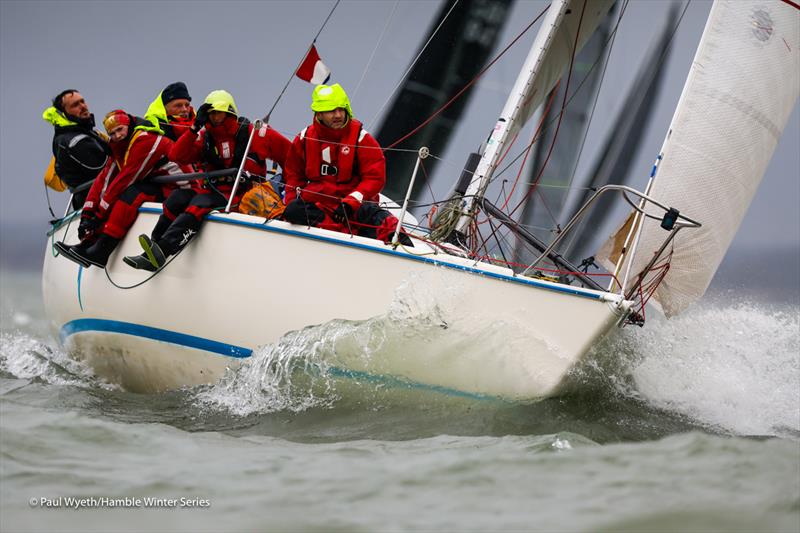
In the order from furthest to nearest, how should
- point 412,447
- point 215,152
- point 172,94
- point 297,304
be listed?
1. point 172,94
2. point 215,152
3. point 297,304
4. point 412,447

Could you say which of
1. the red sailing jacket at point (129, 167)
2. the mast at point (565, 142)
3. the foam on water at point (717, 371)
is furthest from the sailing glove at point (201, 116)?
the mast at point (565, 142)

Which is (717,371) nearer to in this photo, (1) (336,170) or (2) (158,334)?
(1) (336,170)

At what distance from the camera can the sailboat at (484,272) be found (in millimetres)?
3471

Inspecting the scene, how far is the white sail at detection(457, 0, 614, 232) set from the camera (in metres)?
4.34

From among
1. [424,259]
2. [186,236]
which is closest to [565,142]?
[186,236]

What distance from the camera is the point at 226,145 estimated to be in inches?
173

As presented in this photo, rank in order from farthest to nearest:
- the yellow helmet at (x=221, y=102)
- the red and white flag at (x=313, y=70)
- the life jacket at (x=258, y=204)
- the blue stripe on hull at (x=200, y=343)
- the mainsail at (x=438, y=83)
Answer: the mainsail at (x=438, y=83) → the red and white flag at (x=313, y=70) → the yellow helmet at (x=221, y=102) → the life jacket at (x=258, y=204) → the blue stripe on hull at (x=200, y=343)

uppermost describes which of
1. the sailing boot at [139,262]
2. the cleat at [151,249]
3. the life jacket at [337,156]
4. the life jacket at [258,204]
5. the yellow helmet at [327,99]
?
the yellow helmet at [327,99]

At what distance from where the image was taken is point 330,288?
3672 millimetres

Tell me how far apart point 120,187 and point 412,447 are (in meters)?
2.29

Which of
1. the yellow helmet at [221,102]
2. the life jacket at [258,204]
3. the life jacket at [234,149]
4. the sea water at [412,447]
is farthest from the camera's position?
the life jacket at [234,149]

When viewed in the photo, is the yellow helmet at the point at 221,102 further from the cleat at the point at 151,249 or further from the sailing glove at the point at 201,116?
the cleat at the point at 151,249

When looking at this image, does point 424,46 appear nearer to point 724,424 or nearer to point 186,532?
point 724,424

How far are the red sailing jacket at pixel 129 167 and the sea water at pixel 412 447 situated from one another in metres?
0.86
